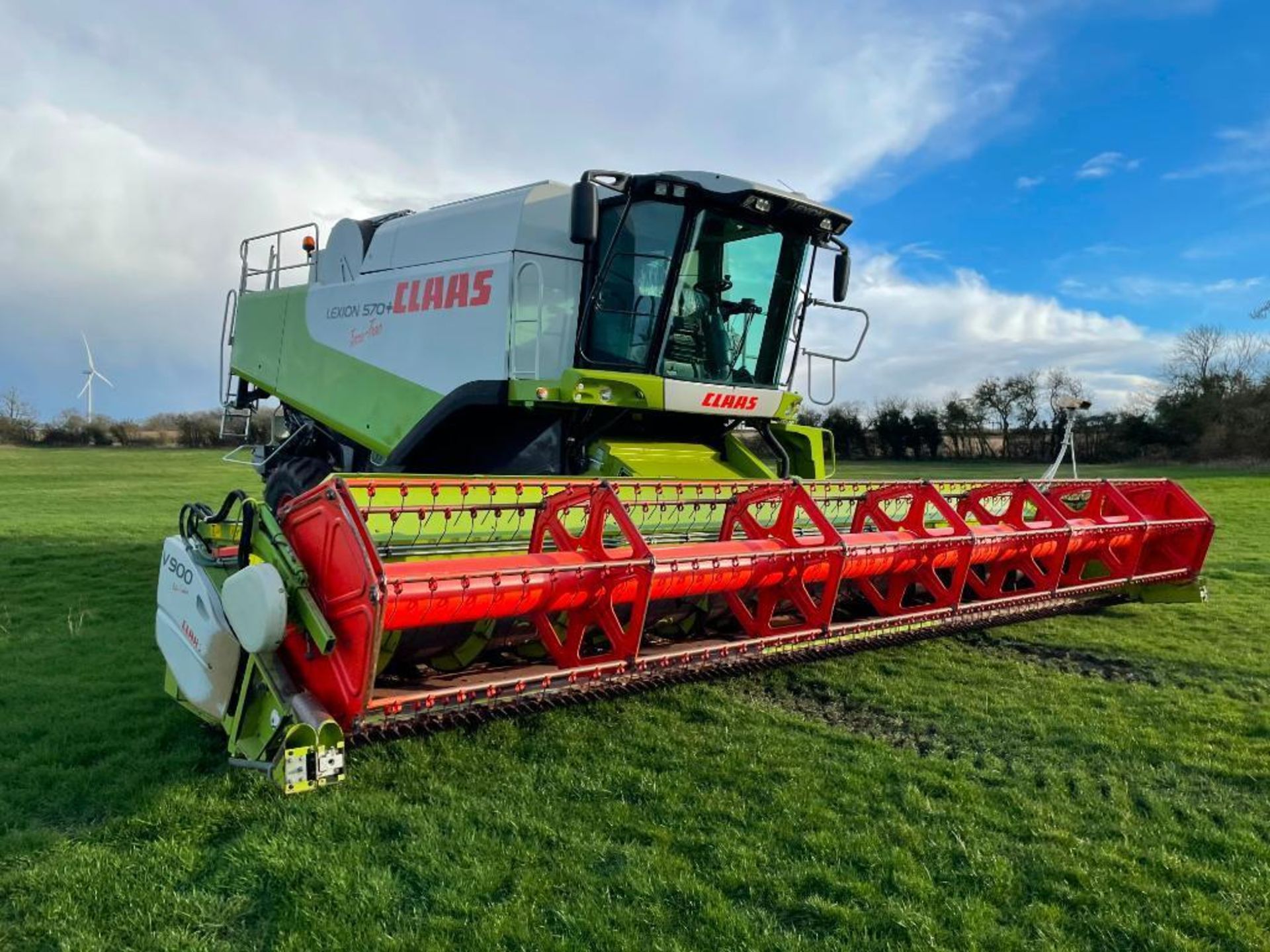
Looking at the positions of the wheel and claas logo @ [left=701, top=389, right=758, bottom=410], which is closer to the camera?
claas logo @ [left=701, top=389, right=758, bottom=410]

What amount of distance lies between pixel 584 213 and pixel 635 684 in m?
3.11

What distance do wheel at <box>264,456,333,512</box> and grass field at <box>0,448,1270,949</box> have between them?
2389 millimetres

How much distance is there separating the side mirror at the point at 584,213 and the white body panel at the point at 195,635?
3.05 metres

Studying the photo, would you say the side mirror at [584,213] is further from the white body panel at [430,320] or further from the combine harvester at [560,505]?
the white body panel at [430,320]

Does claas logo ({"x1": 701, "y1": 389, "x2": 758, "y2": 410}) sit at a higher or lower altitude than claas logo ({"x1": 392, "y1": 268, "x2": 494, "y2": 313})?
lower

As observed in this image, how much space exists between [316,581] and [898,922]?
7.48ft

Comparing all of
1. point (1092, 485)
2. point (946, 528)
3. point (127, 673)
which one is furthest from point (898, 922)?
point (1092, 485)

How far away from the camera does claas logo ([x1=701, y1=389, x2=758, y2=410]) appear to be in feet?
20.9

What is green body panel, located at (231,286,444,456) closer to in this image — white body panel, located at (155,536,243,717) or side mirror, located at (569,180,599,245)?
side mirror, located at (569,180,599,245)

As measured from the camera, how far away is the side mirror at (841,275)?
710 cm

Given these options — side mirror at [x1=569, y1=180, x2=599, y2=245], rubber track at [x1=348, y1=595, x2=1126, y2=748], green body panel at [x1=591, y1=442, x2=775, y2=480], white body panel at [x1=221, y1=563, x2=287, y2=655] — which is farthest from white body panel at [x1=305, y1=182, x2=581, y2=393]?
white body panel at [x1=221, y1=563, x2=287, y2=655]

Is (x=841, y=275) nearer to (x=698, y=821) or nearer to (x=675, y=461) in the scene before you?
(x=675, y=461)

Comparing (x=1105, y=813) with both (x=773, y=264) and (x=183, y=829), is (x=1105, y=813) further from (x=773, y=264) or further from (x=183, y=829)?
(x=773, y=264)

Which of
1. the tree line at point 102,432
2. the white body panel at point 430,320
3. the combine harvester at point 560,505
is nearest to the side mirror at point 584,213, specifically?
the combine harvester at point 560,505
